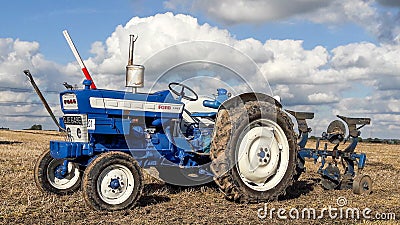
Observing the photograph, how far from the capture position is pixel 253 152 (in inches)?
322

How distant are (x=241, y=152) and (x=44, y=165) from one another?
3515 mm

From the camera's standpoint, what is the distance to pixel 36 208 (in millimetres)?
7254

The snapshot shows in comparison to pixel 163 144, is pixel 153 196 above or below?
below

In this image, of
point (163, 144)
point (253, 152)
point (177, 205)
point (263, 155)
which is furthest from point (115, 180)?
point (263, 155)

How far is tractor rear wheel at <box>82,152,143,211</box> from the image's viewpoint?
6.99 meters

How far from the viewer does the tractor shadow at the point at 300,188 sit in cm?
909

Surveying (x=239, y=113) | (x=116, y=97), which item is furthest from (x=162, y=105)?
(x=239, y=113)

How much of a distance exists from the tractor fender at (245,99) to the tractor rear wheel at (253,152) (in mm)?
82

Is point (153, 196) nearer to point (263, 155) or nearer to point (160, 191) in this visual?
point (160, 191)

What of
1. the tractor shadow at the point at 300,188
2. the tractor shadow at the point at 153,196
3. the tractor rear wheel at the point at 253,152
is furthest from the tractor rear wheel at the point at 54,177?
the tractor shadow at the point at 300,188

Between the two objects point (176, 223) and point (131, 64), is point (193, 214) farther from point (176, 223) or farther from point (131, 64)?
point (131, 64)

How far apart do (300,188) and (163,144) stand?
3.40 metres

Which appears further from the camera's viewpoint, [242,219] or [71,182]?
[71,182]

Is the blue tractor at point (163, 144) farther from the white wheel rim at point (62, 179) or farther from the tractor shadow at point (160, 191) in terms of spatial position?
the tractor shadow at point (160, 191)
